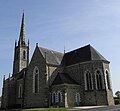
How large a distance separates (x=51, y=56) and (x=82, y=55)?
6904 mm

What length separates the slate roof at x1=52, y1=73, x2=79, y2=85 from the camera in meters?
33.8

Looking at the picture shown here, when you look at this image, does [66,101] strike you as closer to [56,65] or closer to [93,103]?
[93,103]

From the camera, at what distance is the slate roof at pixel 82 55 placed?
35825mm

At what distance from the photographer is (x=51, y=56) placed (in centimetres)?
3931

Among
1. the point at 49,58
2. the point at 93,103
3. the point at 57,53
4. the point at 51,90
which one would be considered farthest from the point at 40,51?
the point at 93,103

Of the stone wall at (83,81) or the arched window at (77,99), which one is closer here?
the stone wall at (83,81)

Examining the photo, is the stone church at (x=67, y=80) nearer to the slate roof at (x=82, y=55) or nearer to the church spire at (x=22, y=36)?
the slate roof at (x=82, y=55)

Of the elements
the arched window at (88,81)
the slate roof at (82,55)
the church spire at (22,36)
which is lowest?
the arched window at (88,81)

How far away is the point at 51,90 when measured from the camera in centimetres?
3431

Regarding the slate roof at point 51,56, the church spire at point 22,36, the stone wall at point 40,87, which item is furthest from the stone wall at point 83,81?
the church spire at point 22,36

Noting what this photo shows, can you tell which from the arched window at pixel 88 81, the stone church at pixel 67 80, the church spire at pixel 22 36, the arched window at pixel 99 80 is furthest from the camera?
the church spire at pixel 22 36

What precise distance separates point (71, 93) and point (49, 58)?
9.40m

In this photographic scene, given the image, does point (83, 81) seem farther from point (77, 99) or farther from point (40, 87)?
point (40, 87)

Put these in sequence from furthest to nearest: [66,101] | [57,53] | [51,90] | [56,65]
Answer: [57,53]
[56,65]
[51,90]
[66,101]
